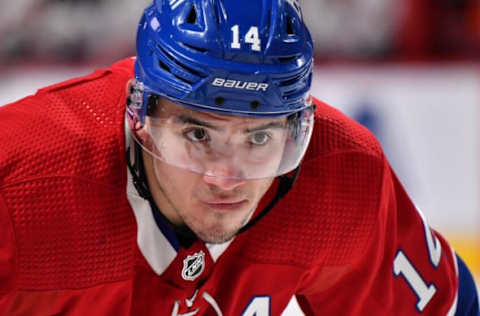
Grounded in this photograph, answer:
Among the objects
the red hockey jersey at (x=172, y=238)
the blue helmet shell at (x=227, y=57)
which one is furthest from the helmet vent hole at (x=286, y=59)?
the red hockey jersey at (x=172, y=238)

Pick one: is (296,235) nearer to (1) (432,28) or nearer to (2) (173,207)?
(2) (173,207)

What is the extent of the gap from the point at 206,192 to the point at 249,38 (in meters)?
0.31

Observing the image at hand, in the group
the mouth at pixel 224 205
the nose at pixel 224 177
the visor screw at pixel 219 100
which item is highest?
the visor screw at pixel 219 100

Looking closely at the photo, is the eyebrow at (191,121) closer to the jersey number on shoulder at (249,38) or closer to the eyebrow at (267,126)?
the eyebrow at (267,126)

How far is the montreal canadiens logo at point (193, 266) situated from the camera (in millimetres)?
2049

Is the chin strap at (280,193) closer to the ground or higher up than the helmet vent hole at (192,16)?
closer to the ground

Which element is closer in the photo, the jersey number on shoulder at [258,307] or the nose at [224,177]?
the nose at [224,177]

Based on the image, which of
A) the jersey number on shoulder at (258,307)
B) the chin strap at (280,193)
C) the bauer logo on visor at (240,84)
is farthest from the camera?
the jersey number on shoulder at (258,307)

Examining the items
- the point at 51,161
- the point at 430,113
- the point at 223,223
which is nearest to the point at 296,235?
the point at 223,223

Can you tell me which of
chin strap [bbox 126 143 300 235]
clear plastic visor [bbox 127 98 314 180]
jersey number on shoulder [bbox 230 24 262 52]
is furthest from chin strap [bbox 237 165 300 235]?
jersey number on shoulder [bbox 230 24 262 52]

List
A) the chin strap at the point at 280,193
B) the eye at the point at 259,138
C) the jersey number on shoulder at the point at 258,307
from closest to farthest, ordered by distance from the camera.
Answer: the eye at the point at 259,138
the chin strap at the point at 280,193
the jersey number on shoulder at the point at 258,307

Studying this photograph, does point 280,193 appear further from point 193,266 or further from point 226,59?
point 226,59

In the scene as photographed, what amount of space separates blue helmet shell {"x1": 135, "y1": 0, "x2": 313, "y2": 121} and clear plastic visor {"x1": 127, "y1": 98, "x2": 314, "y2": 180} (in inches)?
1.4

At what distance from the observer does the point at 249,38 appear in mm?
1772
